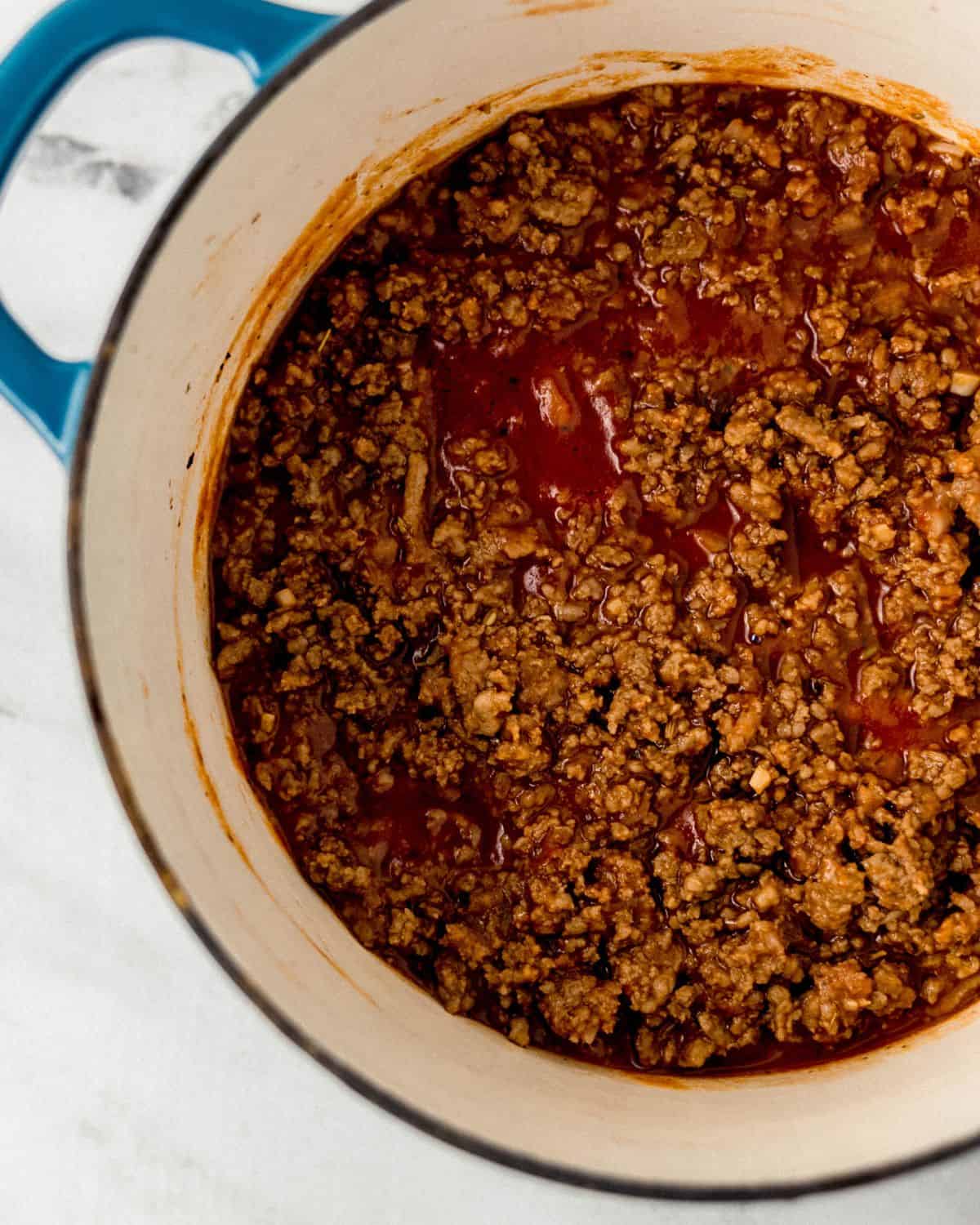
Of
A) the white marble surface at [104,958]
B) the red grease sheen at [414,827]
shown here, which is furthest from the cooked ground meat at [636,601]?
the white marble surface at [104,958]

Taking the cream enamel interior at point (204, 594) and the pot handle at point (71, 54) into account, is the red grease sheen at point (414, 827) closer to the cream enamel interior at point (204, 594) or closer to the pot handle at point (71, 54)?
the cream enamel interior at point (204, 594)

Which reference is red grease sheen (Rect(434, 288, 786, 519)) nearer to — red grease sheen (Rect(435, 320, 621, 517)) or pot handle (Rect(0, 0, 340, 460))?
red grease sheen (Rect(435, 320, 621, 517))

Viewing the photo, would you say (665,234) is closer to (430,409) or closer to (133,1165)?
(430,409)

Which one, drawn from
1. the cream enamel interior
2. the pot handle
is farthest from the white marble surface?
the pot handle

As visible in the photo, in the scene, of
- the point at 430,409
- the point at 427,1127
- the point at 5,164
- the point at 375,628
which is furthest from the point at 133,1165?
the point at 5,164

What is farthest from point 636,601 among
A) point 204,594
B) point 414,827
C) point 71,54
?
point 71,54

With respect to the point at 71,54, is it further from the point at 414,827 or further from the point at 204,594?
the point at 414,827

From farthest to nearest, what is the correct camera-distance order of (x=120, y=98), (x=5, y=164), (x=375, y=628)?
1. (x=120, y=98)
2. (x=375, y=628)
3. (x=5, y=164)
